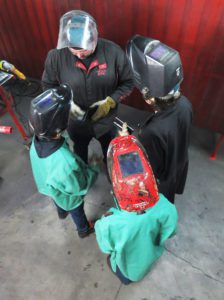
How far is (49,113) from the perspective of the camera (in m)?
1.49

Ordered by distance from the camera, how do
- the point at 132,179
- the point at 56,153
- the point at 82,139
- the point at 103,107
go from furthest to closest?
the point at 82,139, the point at 103,107, the point at 56,153, the point at 132,179

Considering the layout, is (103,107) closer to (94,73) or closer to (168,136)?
(94,73)

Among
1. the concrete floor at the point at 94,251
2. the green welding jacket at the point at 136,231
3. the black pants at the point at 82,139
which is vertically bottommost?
the concrete floor at the point at 94,251

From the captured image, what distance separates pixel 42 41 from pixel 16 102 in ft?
3.59

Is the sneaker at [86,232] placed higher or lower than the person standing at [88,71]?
lower

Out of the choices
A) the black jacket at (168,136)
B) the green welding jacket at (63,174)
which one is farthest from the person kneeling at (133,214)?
the green welding jacket at (63,174)

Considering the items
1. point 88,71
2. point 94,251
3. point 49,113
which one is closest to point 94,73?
point 88,71

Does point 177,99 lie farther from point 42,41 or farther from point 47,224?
point 42,41

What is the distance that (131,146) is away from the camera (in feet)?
3.99

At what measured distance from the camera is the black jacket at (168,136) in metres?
1.47

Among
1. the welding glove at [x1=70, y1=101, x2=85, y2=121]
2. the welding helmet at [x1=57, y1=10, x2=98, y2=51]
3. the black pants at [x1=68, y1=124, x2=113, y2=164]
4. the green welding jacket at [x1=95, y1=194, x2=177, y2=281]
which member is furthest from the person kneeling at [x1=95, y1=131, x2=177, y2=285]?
the black pants at [x1=68, y1=124, x2=113, y2=164]

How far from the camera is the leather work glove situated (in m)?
2.14

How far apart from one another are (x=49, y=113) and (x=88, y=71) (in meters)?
0.63

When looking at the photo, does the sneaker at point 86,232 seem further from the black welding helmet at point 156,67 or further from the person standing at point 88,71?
the black welding helmet at point 156,67
